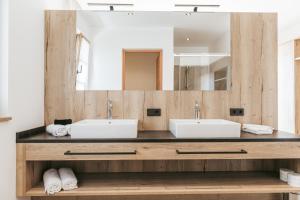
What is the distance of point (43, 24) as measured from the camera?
225 centimetres

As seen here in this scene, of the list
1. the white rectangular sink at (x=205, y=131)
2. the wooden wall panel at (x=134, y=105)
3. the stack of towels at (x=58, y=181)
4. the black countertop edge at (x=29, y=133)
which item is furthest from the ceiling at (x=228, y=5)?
the stack of towels at (x=58, y=181)

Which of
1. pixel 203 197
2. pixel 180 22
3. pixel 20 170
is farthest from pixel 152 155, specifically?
pixel 180 22

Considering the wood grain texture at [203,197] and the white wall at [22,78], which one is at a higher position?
the white wall at [22,78]

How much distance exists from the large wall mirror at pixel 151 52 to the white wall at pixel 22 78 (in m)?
0.38

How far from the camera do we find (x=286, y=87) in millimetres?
4645

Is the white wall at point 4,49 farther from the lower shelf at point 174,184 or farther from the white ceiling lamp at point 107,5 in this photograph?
the white ceiling lamp at point 107,5

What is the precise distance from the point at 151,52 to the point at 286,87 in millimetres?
3443

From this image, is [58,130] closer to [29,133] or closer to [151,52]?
[29,133]

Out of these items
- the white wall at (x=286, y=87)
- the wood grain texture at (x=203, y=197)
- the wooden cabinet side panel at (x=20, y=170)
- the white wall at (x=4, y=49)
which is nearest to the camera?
the white wall at (x=4, y=49)

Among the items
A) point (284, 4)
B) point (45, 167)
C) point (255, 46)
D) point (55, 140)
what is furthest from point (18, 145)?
point (284, 4)

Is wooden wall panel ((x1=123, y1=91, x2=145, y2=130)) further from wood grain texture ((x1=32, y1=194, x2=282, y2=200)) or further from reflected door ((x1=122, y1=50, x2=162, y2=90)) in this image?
wood grain texture ((x1=32, y1=194, x2=282, y2=200))

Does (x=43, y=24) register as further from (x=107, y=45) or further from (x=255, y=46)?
(x=255, y=46)

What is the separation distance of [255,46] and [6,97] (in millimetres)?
2151

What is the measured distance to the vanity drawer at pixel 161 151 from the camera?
1.77 m
